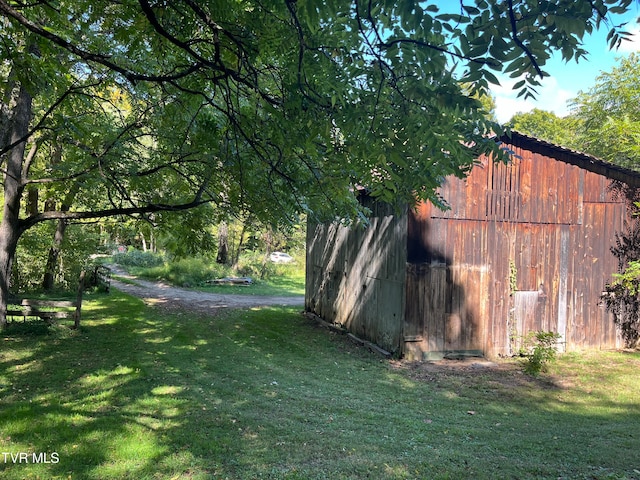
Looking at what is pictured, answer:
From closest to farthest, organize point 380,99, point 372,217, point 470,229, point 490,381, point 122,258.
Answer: point 380,99, point 490,381, point 470,229, point 372,217, point 122,258

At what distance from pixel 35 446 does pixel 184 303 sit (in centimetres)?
1332

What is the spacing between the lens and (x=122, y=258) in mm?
33844

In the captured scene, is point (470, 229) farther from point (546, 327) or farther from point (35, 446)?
point (35, 446)

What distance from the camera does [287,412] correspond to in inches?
230

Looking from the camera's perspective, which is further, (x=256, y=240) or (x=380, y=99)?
(x=256, y=240)

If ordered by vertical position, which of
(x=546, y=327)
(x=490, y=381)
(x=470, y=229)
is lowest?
(x=490, y=381)

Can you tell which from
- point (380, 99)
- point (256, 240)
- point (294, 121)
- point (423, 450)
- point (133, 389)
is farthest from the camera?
point (256, 240)

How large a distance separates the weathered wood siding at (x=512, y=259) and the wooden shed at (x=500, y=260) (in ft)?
0.08

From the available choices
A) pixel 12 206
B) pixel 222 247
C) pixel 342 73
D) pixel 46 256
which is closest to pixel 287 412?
pixel 342 73

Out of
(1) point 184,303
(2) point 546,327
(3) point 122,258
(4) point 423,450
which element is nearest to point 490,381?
(2) point 546,327

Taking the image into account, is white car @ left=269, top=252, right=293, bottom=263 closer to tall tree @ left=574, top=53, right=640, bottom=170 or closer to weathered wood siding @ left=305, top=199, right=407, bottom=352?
weathered wood siding @ left=305, top=199, right=407, bottom=352

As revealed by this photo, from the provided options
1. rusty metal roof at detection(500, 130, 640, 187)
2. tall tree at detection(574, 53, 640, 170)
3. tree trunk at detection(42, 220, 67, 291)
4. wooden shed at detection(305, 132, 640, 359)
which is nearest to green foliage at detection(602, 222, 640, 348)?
wooden shed at detection(305, 132, 640, 359)

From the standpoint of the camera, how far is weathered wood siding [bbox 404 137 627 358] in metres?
10.2

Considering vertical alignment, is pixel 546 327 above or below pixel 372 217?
below
